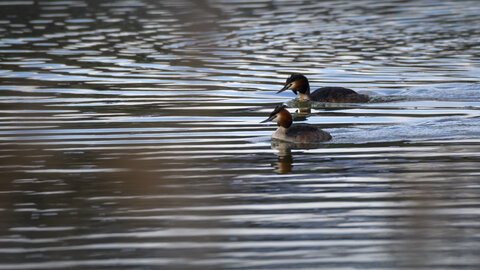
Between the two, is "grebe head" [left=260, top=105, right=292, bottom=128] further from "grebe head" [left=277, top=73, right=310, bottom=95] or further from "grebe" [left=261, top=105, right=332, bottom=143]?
"grebe head" [left=277, top=73, right=310, bottom=95]

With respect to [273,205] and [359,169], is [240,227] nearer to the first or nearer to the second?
[273,205]

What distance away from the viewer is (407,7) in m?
37.6

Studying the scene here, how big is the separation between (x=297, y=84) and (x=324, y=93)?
0.70m

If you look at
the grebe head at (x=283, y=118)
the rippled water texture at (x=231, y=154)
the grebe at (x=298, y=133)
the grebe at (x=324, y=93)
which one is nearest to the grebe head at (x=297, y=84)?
the grebe at (x=324, y=93)

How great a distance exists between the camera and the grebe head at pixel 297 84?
18203 mm

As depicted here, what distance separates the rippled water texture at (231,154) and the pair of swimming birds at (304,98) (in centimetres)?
20

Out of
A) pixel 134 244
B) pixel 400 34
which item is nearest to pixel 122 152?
pixel 134 244

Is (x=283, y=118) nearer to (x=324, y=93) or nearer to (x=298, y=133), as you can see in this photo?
(x=298, y=133)

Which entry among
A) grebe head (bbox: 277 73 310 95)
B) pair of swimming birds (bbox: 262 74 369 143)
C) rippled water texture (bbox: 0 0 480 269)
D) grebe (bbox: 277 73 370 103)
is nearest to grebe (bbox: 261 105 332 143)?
pair of swimming birds (bbox: 262 74 369 143)

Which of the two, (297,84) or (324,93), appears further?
(297,84)

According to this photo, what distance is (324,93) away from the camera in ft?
58.4

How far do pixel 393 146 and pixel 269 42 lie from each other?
1445cm

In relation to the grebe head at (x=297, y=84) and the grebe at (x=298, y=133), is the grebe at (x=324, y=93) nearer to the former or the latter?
the grebe head at (x=297, y=84)

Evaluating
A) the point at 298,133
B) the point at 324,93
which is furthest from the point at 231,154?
the point at 324,93
